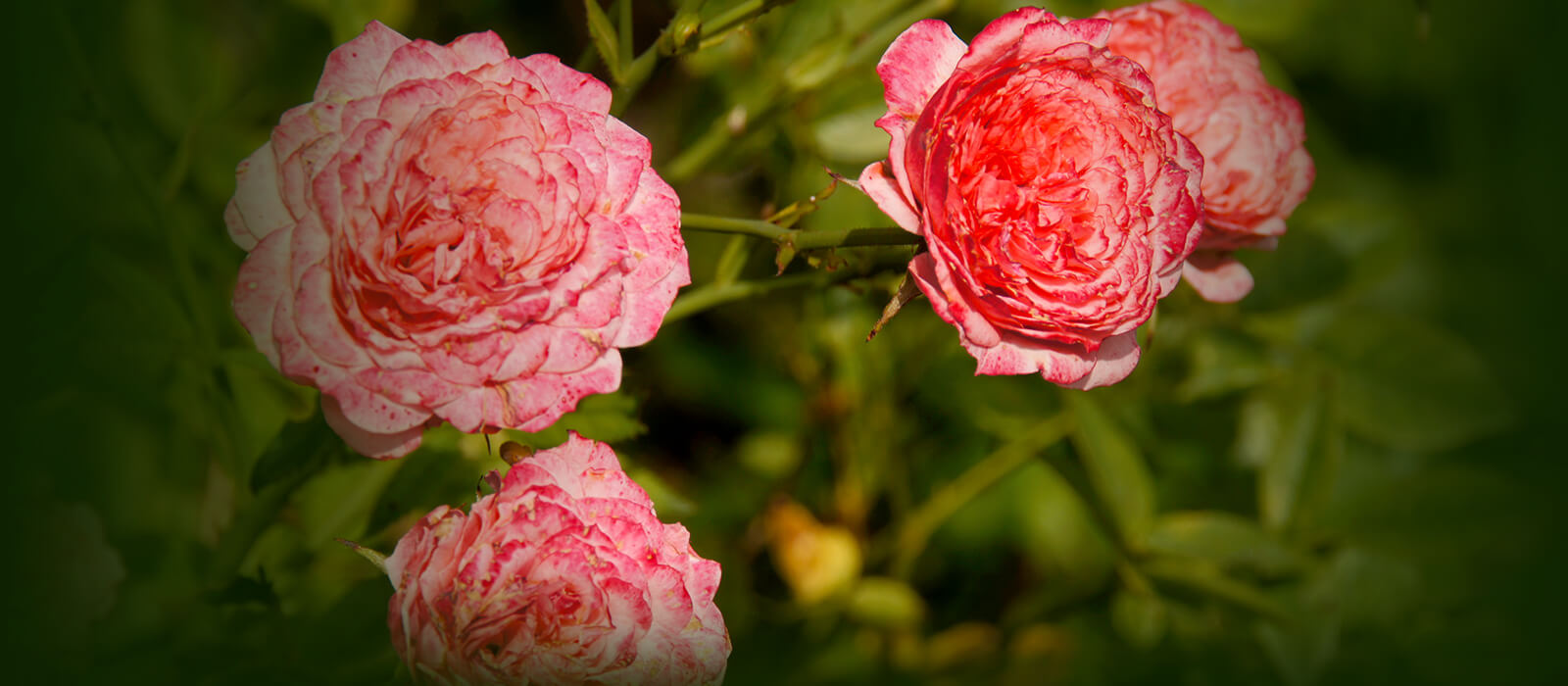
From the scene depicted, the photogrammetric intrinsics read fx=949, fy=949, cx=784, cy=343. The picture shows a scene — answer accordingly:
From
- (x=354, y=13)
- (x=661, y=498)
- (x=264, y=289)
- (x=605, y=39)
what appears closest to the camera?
(x=264, y=289)

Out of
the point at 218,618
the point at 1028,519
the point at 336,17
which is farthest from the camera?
the point at 1028,519

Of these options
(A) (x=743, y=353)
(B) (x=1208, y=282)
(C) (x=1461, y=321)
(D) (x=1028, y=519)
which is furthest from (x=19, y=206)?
(C) (x=1461, y=321)

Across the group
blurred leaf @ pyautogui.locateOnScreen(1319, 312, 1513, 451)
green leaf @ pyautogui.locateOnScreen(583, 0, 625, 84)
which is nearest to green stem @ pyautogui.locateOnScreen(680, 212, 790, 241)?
green leaf @ pyautogui.locateOnScreen(583, 0, 625, 84)

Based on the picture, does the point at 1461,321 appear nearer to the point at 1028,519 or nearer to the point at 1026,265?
the point at 1028,519

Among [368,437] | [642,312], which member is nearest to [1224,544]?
[642,312]

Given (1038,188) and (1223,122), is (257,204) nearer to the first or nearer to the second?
(1038,188)

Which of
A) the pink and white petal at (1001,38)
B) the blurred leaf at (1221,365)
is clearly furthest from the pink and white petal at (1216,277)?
the blurred leaf at (1221,365)
